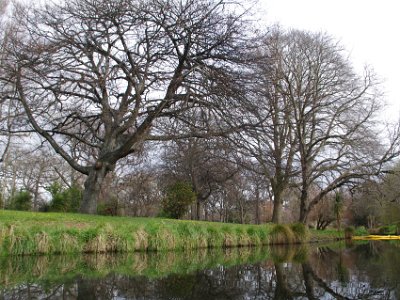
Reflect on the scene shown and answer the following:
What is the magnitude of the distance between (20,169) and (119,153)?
2633cm

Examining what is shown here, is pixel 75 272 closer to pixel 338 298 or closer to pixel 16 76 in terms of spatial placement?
pixel 338 298

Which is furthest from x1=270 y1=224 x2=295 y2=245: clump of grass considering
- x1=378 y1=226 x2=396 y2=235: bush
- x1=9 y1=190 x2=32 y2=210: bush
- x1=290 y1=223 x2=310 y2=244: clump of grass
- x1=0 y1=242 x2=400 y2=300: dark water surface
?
x1=378 y1=226 x2=396 y2=235: bush

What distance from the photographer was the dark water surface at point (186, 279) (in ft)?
21.1

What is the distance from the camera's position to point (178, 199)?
1046 inches

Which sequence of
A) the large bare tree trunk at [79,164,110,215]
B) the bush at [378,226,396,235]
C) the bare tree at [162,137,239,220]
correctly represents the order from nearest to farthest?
the large bare tree trunk at [79,164,110,215], the bare tree at [162,137,239,220], the bush at [378,226,396,235]

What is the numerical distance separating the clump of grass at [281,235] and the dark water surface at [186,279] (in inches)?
316

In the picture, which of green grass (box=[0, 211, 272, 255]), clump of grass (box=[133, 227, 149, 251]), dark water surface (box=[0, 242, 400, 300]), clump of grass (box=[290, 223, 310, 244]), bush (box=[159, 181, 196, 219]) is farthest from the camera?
bush (box=[159, 181, 196, 219])

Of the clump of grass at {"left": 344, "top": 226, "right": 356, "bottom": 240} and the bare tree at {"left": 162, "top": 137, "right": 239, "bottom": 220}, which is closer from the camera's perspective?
the bare tree at {"left": 162, "top": 137, "right": 239, "bottom": 220}

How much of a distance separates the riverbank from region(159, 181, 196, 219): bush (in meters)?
9.38

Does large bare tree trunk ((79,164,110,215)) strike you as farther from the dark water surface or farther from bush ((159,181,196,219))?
the dark water surface

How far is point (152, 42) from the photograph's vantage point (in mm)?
15656

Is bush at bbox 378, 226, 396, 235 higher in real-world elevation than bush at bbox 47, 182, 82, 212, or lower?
lower

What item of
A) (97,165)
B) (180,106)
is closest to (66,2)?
(180,106)

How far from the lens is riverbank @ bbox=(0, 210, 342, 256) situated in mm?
11258
